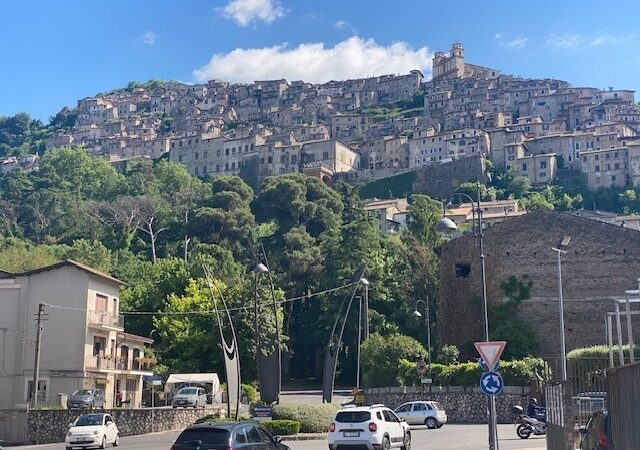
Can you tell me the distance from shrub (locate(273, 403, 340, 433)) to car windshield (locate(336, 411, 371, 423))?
10154 millimetres

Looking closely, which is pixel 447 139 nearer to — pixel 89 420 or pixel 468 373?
pixel 468 373

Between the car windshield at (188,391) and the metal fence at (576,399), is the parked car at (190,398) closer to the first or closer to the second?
the car windshield at (188,391)

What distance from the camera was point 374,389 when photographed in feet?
159

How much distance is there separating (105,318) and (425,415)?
77.2 feet

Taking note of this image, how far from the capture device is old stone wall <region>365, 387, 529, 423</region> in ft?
138

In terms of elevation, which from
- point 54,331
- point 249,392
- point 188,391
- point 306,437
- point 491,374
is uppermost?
point 54,331

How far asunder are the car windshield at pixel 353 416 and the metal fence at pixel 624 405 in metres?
9.87

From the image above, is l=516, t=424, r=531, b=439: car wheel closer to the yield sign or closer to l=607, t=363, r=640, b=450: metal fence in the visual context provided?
the yield sign

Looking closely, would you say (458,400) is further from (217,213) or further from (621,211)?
(621,211)

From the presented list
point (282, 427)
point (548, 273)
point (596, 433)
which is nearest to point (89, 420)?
point (282, 427)

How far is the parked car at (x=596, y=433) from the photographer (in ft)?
44.9

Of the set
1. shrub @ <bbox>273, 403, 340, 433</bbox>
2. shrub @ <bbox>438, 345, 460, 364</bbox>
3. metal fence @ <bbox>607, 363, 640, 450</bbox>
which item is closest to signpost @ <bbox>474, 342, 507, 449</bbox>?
metal fence @ <bbox>607, 363, 640, 450</bbox>

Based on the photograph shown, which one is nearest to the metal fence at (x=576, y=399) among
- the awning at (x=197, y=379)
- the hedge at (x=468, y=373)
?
the hedge at (x=468, y=373)

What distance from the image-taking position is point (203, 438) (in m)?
14.7
